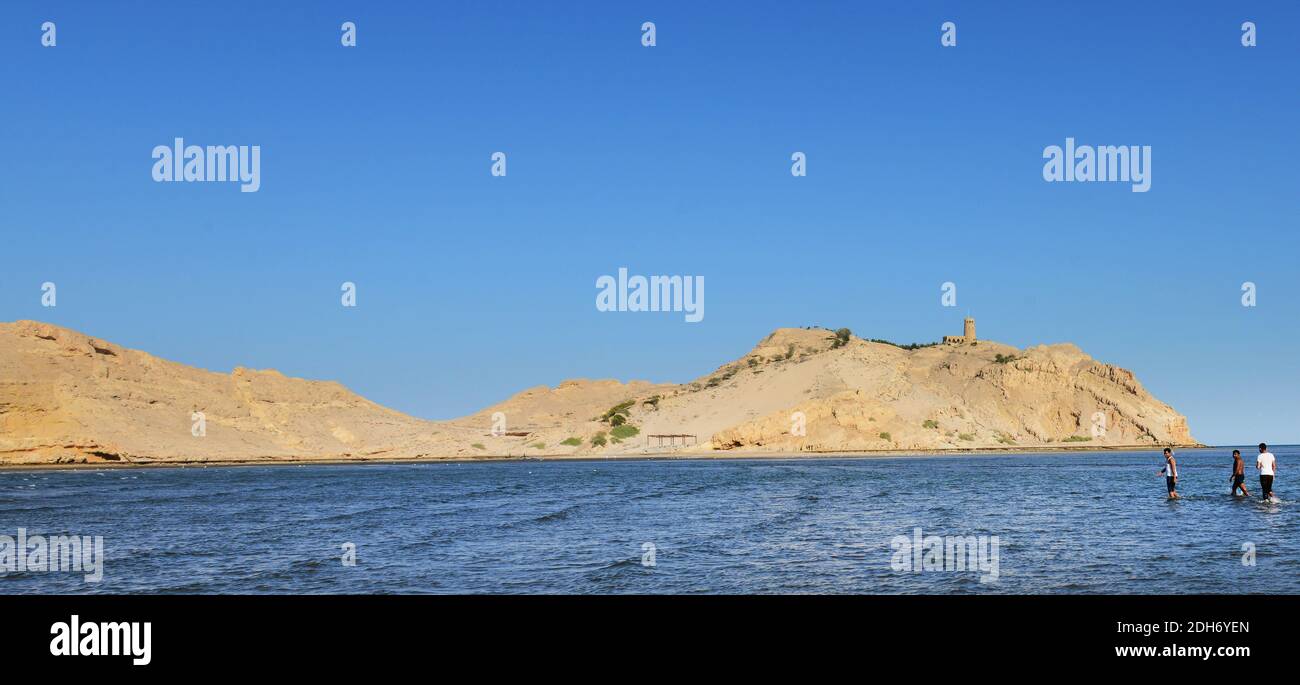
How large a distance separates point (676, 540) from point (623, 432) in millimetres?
140161

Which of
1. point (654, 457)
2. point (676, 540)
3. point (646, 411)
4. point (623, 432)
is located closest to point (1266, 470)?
point (676, 540)

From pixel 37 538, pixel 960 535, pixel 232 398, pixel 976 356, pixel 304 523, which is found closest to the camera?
pixel 960 535

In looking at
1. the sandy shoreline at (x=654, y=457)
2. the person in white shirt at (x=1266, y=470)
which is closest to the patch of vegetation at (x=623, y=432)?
the sandy shoreline at (x=654, y=457)

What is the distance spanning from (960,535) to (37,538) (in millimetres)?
24786

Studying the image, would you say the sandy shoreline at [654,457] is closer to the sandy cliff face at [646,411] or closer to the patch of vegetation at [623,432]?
the sandy cliff face at [646,411]

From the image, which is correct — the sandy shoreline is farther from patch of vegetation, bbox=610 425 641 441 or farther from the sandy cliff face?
patch of vegetation, bbox=610 425 641 441

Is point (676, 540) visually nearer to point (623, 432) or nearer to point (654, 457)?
point (654, 457)

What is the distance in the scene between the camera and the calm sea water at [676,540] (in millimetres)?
17859

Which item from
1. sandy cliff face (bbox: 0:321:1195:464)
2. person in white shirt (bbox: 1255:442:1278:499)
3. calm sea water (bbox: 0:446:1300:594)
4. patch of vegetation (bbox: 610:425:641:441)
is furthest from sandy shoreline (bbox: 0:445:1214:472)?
person in white shirt (bbox: 1255:442:1278:499)

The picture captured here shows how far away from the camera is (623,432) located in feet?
542

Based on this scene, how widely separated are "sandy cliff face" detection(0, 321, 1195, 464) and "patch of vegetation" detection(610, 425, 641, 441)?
0.71 metres
